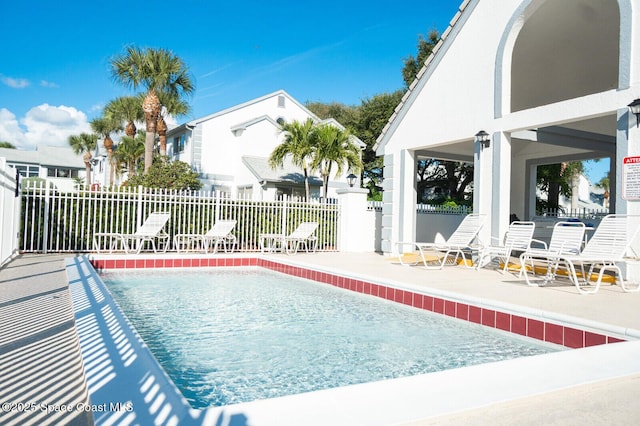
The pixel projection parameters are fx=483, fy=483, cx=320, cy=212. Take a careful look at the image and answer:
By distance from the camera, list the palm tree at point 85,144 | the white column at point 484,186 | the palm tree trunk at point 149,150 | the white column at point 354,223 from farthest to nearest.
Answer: the palm tree at point 85,144 → the palm tree trunk at point 149,150 → the white column at point 354,223 → the white column at point 484,186

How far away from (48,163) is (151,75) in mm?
32549

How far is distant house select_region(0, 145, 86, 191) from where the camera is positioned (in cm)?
4716

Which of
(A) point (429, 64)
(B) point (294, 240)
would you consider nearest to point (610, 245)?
(A) point (429, 64)

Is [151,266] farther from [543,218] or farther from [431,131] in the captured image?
[543,218]

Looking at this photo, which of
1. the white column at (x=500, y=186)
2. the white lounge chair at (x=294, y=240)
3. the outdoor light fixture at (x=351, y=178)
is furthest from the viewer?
the outdoor light fixture at (x=351, y=178)

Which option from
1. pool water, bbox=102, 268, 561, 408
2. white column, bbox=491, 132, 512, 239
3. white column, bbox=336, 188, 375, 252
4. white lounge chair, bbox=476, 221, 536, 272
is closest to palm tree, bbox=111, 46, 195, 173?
white column, bbox=336, 188, 375, 252

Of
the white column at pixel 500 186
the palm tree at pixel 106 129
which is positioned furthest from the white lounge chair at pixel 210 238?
the palm tree at pixel 106 129

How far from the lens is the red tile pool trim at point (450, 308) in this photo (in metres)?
4.15

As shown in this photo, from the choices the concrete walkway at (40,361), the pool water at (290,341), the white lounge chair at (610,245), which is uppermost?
the white lounge chair at (610,245)

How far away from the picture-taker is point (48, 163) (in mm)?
47688

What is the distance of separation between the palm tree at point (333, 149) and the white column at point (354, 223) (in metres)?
3.23

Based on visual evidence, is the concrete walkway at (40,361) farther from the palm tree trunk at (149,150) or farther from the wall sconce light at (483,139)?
the palm tree trunk at (149,150)

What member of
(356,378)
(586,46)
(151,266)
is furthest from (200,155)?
(356,378)

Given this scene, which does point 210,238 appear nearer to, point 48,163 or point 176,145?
point 176,145
